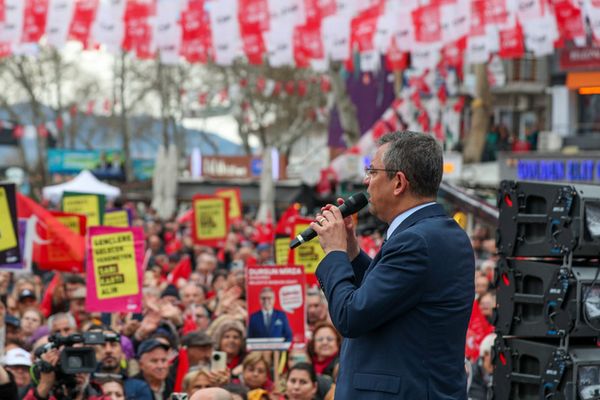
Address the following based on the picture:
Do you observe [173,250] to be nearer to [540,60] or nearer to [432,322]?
[432,322]

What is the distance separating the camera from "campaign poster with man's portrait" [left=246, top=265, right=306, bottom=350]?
24.2 ft

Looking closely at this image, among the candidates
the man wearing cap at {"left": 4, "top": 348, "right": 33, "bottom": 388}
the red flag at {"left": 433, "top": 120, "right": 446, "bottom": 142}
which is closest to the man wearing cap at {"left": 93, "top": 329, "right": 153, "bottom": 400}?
the man wearing cap at {"left": 4, "top": 348, "right": 33, "bottom": 388}

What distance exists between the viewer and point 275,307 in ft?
24.9

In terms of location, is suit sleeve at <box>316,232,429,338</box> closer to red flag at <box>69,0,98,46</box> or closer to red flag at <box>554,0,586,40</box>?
red flag at <box>554,0,586,40</box>

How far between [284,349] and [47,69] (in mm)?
49059

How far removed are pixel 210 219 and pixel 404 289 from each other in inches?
491

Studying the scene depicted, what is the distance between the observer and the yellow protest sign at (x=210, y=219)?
15.6m

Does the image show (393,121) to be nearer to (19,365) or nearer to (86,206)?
(86,206)

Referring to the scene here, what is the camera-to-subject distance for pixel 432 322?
11.2 ft

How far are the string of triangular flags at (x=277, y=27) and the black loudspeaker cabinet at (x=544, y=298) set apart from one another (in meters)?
13.4

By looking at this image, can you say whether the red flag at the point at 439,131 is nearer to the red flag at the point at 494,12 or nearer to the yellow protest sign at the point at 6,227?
the red flag at the point at 494,12

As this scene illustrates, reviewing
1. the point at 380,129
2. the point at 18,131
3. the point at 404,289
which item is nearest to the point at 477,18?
the point at 380,129

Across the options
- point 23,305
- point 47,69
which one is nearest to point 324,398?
point 23,305

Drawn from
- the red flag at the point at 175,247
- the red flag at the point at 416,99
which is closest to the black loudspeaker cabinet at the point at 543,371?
the red flag at the point at 175,247
